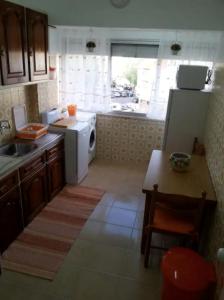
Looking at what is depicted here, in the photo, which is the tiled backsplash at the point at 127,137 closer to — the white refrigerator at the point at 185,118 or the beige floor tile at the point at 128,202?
the white refrigerator at the point at 185,118

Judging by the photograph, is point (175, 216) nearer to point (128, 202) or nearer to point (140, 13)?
point (128, 202)

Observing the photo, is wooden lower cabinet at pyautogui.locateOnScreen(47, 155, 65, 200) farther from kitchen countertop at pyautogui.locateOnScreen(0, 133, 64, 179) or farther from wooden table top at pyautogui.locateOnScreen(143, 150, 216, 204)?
wooden table top at pyautogui.locateOnScreen(143, 150, 216, 204)

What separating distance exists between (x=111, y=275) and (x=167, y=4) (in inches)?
115

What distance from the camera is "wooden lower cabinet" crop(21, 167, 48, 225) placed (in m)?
2.56

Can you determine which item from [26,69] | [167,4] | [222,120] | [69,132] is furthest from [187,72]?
[26,69]

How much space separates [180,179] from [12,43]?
6.93 feet

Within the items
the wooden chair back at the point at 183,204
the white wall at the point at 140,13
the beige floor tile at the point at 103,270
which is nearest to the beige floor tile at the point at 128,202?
the beige floor tile at the point at 103,270

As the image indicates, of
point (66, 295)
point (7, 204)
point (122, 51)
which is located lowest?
point (66, 295)

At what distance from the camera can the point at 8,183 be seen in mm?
2227

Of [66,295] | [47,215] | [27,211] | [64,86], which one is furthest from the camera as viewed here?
[64,86]

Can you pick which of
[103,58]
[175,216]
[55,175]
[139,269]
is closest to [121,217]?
[139,269]

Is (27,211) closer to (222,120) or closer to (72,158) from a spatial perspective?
(72,158)

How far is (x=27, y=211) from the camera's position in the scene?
264 centimetres

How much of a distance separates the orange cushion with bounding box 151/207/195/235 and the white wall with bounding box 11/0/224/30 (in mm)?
2123
